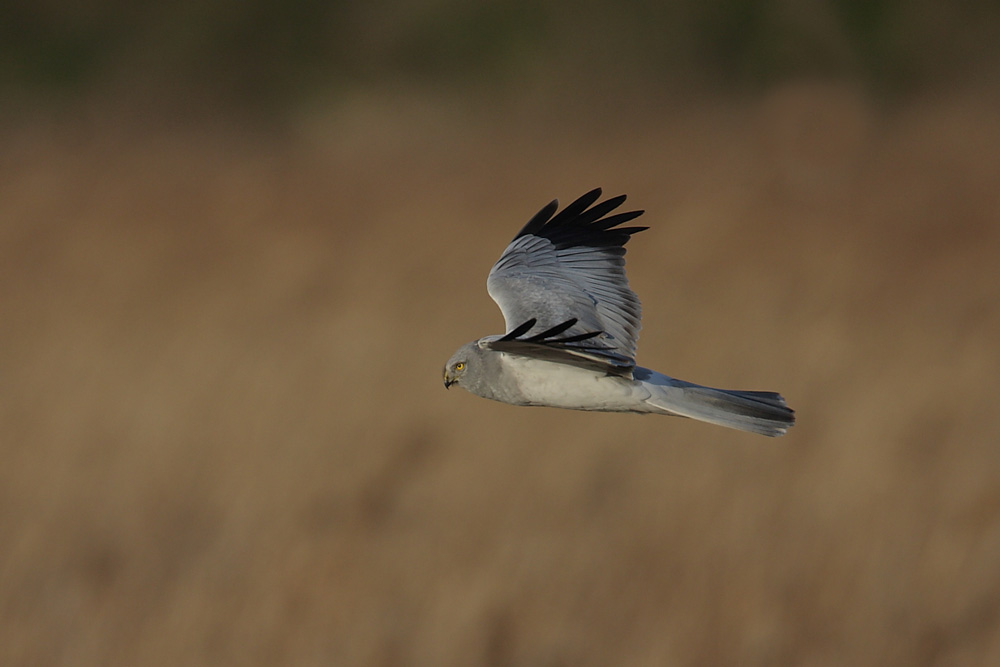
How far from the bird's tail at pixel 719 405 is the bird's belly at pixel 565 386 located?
0.43ft

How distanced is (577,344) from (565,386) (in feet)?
0.66

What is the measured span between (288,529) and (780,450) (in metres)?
2.70

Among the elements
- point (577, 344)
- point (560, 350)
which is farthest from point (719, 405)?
point (560, 350)

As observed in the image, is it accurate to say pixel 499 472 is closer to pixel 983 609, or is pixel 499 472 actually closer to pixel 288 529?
pixel 288 529

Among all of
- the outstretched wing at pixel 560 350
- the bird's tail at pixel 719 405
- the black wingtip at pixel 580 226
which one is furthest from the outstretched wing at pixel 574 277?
the outstretched wing at pixel 560 350

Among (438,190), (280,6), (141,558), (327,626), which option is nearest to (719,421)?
(327,626)

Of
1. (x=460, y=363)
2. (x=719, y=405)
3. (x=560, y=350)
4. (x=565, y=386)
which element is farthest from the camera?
(x=719, y=405)

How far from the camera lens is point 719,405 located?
167 inches

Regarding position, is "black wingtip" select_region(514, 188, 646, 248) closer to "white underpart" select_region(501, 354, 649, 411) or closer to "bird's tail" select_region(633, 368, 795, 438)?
"bird's tail" select_region(633, 368, 795, 438)

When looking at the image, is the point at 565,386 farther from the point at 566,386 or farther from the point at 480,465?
the point at 480,465

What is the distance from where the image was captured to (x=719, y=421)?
4141mm

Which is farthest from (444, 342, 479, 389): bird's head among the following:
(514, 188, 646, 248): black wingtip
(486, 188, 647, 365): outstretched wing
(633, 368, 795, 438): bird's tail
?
(514, 188, 646, 248): black wingtip

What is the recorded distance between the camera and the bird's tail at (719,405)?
4125 mm

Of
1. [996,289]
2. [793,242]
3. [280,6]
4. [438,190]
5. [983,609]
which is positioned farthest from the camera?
[280,6]
